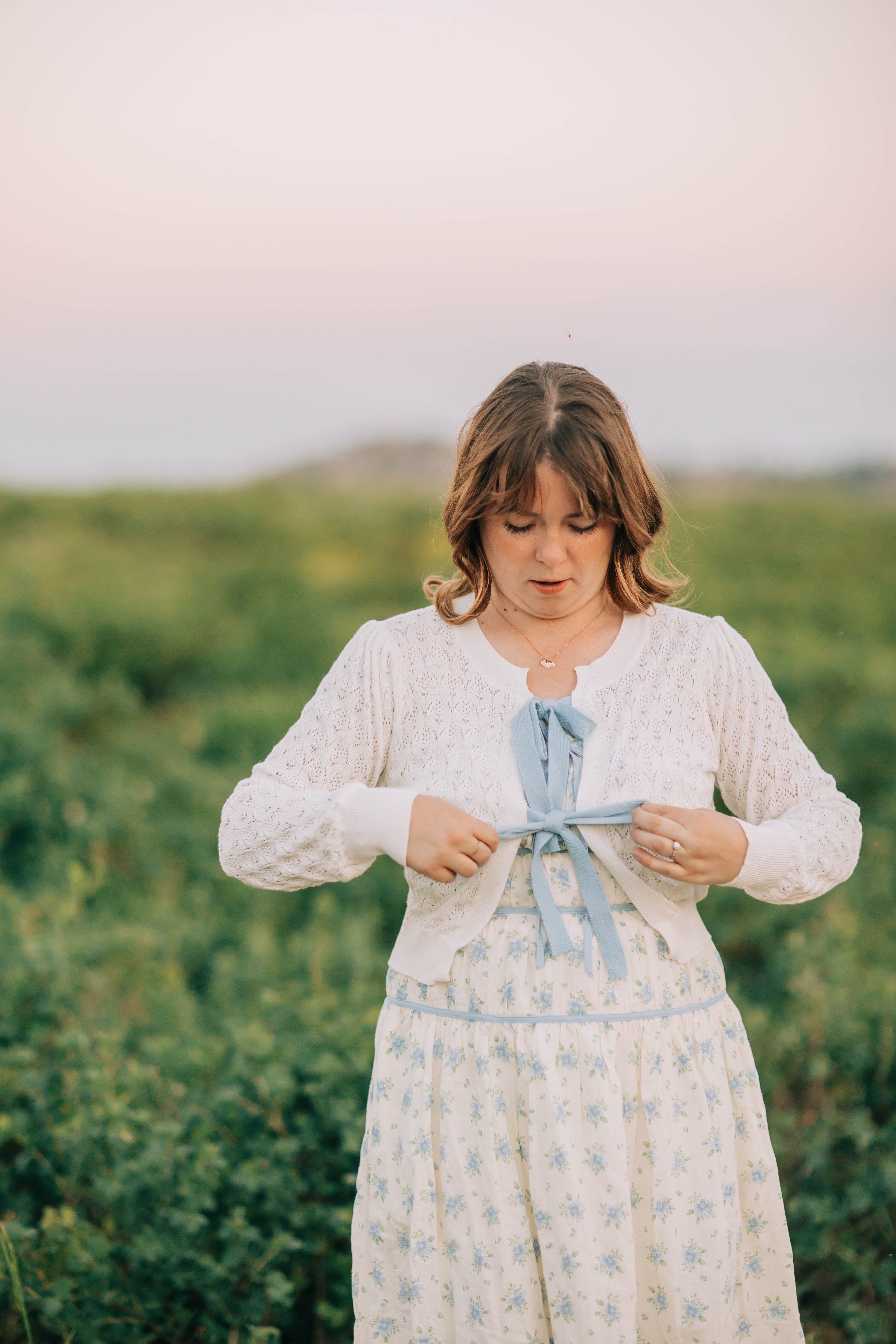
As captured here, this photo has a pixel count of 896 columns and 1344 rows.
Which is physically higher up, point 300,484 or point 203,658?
point 300,484

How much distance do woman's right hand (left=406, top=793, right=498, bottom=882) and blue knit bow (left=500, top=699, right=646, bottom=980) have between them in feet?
0.28

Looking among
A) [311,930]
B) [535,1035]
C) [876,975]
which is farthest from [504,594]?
[311,930]

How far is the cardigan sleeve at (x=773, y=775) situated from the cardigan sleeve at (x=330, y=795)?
0.52 metres

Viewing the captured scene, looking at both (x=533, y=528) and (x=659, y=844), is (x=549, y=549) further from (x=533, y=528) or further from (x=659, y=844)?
(x=659, y=844)

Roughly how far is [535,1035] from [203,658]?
19.9 feet

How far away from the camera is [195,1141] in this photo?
9.04 ft

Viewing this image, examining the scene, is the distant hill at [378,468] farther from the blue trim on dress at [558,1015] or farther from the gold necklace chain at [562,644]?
the blue trim on dress at [558,1015]

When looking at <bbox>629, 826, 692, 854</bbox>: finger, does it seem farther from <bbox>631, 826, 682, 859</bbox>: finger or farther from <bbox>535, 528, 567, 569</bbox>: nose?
<bbox>535, 528, 567, 569</bbox>: nose

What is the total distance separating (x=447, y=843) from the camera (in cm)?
168

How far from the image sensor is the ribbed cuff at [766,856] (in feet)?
5.73

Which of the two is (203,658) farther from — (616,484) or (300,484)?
(616,484)

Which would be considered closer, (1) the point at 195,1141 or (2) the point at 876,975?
(1) the point at 195,1141

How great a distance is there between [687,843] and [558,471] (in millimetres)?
572

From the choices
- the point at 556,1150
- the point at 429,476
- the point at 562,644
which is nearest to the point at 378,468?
the point at 429,476
